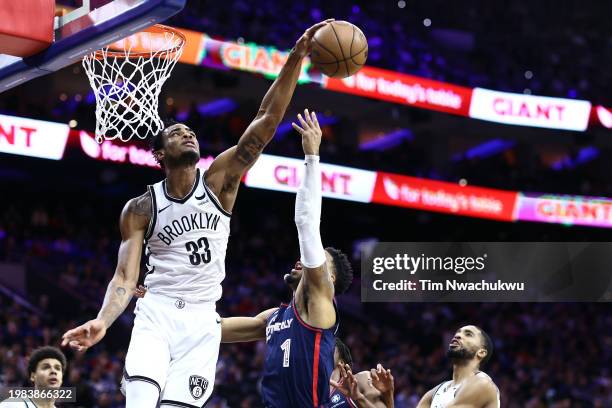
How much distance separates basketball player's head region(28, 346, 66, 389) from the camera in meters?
6.08

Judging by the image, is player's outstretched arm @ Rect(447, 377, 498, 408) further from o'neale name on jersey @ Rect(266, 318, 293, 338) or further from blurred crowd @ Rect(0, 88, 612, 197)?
blurred crowd @ Rect(0, 88, 612, 197)

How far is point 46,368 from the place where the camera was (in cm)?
612

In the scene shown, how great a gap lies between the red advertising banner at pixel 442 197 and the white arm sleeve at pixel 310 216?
14.1 metres

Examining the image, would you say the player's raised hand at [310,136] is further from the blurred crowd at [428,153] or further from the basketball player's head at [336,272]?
the blurred crowd at [428,153]

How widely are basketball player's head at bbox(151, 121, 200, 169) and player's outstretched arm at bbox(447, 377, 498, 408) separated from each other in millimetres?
2423

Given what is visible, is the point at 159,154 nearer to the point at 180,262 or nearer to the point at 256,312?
the point at 180,262

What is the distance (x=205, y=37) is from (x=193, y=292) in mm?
12859

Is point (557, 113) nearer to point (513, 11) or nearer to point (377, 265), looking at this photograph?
point (513, 11)

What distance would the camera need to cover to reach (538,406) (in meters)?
15.6

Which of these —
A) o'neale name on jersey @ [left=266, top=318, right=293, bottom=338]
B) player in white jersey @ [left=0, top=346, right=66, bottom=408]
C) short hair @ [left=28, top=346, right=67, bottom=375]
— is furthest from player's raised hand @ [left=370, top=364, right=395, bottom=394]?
short hair @ [left=28, top=346, right=67, bottom=375]

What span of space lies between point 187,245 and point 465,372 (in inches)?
97.9

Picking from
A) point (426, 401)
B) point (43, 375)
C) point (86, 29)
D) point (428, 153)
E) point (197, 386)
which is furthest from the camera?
point (428, 153)
